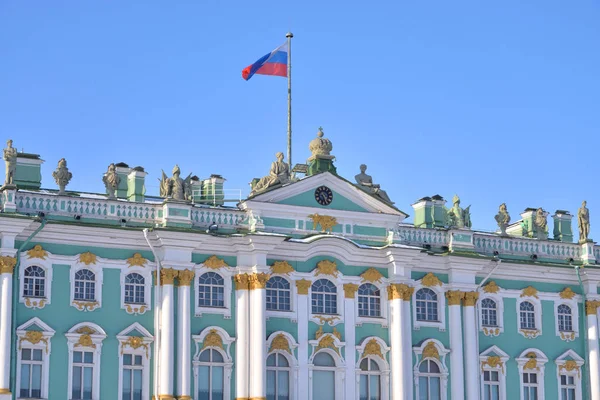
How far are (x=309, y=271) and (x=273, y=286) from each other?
1657mm

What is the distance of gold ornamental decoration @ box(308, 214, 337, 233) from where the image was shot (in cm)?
5618

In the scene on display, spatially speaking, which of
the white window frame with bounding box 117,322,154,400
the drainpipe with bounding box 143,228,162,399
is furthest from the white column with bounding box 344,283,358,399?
the white window frame with bounding box 117,322,154,400

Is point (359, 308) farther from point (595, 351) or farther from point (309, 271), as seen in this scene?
point (595, 351)

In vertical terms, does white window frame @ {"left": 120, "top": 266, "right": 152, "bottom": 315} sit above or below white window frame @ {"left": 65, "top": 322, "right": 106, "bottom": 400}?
above

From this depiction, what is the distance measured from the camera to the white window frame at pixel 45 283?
167ft

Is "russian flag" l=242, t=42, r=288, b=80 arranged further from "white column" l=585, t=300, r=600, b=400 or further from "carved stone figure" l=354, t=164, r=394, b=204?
"white column" l=585, t=300, r=600, b=400

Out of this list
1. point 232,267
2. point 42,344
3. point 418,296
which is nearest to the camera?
point 42,344

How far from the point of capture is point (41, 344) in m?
50.6

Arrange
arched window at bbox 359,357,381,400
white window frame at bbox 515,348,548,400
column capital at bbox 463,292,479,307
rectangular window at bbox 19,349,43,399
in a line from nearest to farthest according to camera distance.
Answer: rectangular window at bbox 19,349,43,399 → arched window at bbox 359,357,381,400 → column capital at bbox 463,292,479,307 → white window frame at bbox 515,348,548,400

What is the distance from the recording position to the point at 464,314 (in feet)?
191

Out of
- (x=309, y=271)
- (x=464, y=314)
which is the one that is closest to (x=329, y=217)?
(x=309, y=271)

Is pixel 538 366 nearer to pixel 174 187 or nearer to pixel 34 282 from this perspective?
pixel 174 187

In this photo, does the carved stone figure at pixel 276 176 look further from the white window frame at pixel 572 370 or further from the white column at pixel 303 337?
the white window frame at pixel 572 370

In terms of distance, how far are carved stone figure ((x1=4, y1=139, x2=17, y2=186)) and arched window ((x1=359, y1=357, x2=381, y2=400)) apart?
16.0 m
